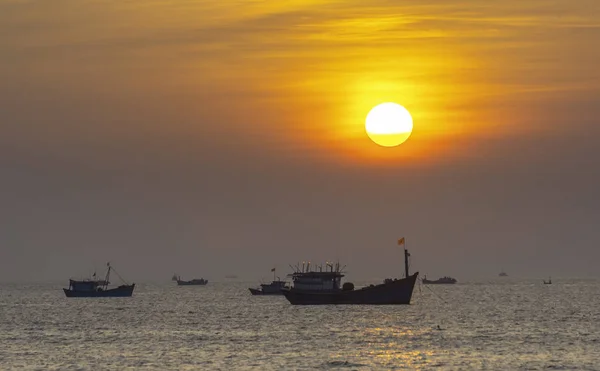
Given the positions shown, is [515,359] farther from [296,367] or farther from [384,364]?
[296,367]

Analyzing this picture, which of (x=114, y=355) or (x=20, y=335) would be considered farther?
(x=20, y=335)

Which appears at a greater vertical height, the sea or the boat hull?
the boat hull

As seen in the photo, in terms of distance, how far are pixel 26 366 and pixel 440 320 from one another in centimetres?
7605

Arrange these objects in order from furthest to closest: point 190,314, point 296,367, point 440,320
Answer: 1. point 190,314
2. point 440,320
3. point 296,367

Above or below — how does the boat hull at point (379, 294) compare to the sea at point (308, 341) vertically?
above

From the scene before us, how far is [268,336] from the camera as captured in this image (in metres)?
123

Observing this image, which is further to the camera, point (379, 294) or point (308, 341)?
point (379, 294)

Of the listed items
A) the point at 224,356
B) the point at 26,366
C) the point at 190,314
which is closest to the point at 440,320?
the point at 190,314

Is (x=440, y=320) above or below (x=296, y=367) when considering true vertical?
above

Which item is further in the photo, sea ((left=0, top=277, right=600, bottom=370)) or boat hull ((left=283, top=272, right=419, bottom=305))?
boat hull ((left=283, top=272, right=419, bottom=305))

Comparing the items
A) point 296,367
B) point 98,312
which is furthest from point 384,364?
point 98,312

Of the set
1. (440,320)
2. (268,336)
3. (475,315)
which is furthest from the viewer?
(475,315)

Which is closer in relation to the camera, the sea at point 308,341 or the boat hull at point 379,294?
the sea at point 308,341

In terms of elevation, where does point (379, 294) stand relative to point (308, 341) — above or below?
above
